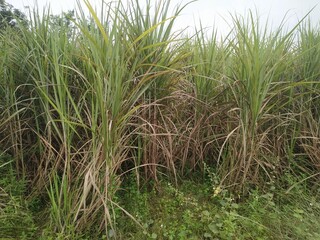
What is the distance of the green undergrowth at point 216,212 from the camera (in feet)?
4.95

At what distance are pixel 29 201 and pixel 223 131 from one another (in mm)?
1286

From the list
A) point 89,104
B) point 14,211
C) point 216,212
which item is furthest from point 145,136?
point 14,211

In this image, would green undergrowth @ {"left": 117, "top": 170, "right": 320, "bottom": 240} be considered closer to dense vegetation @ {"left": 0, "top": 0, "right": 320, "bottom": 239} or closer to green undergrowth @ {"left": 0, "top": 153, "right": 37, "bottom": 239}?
dense vegetation @ {"left": 0, "top": 0, "right": 320, "bottom": 239}

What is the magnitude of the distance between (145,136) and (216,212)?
1.95ft

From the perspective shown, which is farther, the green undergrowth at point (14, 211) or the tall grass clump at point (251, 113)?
the tall grass clump at point (251, 113)

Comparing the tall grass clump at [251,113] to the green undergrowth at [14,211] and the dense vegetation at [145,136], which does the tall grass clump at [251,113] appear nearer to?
the dense vegetation at [145,136]

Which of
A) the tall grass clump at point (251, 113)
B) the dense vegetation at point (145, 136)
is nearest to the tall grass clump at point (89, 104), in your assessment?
Result: the dense vegetation at point (145, 136)

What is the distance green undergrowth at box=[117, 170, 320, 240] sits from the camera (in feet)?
4.95

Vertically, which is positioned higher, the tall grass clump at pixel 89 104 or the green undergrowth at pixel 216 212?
the tall grass clump at pixel 89 104

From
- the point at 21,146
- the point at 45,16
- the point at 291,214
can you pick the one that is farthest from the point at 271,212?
the point at 45,16

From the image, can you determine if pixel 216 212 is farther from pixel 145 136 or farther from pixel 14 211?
pixel 14 211

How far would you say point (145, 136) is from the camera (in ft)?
5.62

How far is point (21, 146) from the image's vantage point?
1738 millimetres

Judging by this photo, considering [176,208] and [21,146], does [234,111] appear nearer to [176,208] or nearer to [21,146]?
[176,208]
